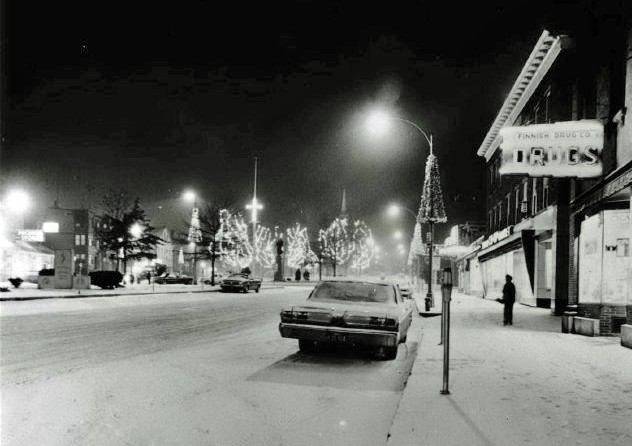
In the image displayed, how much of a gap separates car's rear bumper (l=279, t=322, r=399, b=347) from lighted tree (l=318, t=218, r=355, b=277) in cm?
7642

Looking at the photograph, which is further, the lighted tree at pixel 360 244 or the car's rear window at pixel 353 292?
the lighted tree at pixel 360 244

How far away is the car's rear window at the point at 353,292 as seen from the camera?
10.6 m

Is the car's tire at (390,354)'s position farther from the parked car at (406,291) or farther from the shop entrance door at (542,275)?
the shop entrance door at (542,275)

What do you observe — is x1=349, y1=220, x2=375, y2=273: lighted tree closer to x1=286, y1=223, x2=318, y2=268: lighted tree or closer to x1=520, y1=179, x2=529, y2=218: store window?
x1=286, y1=223, x2=318, y2=268: lighted tree

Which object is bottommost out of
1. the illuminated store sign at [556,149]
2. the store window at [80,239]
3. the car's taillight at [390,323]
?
the car's taillight at [390,323]

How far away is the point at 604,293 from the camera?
14.3 m

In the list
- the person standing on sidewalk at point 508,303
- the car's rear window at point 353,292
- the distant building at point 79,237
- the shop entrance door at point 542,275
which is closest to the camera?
the car's rear window at point 353,292

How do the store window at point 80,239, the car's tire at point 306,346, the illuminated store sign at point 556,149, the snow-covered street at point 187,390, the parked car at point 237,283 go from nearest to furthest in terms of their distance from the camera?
1. the snow-covered street at point 187,390
2. the car's tire at point 306,346
3. the illuminated store sign at point 556,149
4. the parked car at point 237,283
5. the store window at point 80,239

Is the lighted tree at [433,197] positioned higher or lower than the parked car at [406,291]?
higher

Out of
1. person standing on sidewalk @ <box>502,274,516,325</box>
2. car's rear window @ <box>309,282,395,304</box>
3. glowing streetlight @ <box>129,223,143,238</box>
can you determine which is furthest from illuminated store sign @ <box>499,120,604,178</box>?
glowing streetlight @ <box>129,223,143,238</box>

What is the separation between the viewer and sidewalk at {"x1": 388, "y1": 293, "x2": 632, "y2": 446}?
5137 millimetres

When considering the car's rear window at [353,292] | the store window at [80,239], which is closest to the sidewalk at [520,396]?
the car's rear window at [353,292]

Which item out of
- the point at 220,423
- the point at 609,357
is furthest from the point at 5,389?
the point at 609,357

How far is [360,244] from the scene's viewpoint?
99125 millimetres
